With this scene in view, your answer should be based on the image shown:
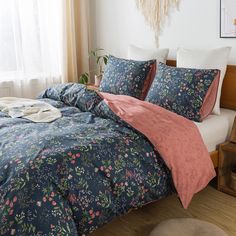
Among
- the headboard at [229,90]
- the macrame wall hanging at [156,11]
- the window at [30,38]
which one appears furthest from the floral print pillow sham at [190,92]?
the window at [30,38]

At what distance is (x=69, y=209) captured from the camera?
1.56 meters

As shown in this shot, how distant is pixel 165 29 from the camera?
325cm

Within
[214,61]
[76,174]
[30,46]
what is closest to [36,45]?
[30,46]

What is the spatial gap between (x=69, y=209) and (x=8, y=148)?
489mm

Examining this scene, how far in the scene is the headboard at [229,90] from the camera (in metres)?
2.64

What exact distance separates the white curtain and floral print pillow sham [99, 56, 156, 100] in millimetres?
1208

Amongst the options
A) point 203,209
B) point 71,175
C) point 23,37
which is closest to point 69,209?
point 71,175

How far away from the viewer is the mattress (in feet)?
7.55

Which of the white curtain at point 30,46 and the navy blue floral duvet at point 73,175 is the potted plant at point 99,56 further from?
the navy blue floral duvet at point 73,175

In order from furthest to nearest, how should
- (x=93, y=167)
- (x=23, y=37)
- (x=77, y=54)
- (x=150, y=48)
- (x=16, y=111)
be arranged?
(x=77, y=54) < (x=23, y=37) < (x=150, y=48) < (x=16, y=111) < (x=93, y=167)

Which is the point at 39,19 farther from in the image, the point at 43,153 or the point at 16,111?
the point at 43,153

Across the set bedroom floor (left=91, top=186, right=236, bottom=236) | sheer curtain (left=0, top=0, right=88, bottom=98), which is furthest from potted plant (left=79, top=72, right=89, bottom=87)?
bedroom floor (left=91, top=186, right=236, bottom=236)

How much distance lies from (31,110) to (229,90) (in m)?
1.58

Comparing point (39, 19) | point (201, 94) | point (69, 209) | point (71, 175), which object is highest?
point (39, 19)
